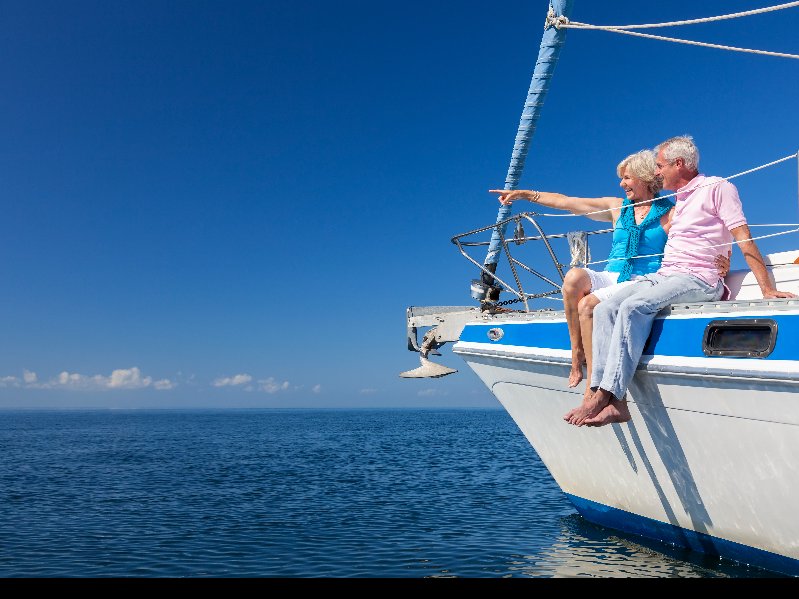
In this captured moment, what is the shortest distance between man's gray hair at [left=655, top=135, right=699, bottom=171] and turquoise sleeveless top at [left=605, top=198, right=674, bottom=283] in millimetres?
426

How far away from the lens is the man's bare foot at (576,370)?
6402mm

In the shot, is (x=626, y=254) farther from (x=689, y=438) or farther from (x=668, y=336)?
(x=689, y=438)

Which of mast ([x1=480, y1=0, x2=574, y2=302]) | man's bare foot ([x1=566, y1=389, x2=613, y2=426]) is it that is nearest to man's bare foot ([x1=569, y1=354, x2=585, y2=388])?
man's bare foot ([x1=566, y1=389, x2=613, y2=426])

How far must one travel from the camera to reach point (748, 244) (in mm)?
5773

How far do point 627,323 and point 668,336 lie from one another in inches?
14.5

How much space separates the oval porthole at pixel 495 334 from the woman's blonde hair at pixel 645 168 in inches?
90.3

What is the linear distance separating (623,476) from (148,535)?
7609 millimetres

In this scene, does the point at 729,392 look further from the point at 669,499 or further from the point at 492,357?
the point at 492,357

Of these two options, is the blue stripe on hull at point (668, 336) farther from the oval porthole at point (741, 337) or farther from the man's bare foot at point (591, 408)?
the man's bare foot at point (591, 408)

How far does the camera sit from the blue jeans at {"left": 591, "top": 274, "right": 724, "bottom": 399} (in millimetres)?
5770

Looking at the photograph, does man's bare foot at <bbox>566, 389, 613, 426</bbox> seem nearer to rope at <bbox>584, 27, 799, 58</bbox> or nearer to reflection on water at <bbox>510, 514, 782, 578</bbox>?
reflection on water at <bbox>510, 514, 782, 578</bbox>

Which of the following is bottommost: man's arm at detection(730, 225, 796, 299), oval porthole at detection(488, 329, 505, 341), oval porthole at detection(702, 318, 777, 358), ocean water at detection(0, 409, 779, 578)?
ocean water at detection(0, 409, 779, 578)

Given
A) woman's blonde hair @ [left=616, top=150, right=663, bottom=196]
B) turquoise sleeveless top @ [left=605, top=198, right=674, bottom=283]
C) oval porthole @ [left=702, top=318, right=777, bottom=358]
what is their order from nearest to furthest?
oval porthole @ [left=702, top=318, right=777, bottom=358], woman's blonde hair @ [left=616, top=150, right=663, bottom=196], turquoise sleeveless top @ [left=605, top=198, right=674, bottom=283]
